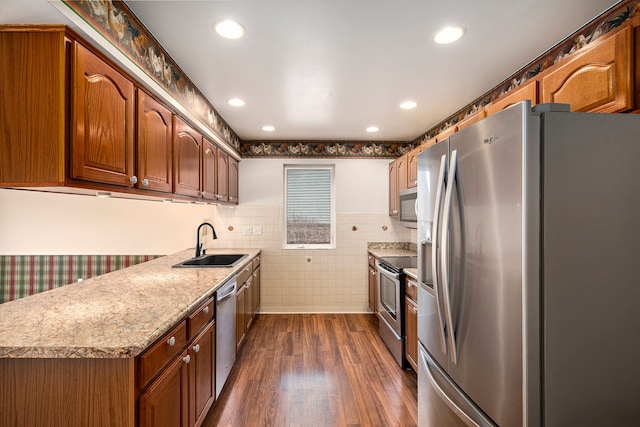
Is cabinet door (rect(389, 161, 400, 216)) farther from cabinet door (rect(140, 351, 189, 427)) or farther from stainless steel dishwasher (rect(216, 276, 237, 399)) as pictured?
cabinet door (rect(140, 351, 189, 427))

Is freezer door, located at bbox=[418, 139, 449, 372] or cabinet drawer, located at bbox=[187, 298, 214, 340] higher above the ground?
freezer door, located at bbox=[418, 139, 449, 372]

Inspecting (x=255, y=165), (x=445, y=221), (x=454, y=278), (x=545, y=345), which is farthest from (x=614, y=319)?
(x=255, y=165)

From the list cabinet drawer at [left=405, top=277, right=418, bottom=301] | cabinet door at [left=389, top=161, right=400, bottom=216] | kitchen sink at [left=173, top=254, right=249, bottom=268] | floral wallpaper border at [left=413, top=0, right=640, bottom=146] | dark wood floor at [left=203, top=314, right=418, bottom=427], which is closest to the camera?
floral wallpaper border at [left=413, top=0, right=640, bottom=146]

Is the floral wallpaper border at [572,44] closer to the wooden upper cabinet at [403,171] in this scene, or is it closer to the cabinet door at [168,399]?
the wooden upper cabinet at [403,171]

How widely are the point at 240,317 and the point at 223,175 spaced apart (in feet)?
5.20

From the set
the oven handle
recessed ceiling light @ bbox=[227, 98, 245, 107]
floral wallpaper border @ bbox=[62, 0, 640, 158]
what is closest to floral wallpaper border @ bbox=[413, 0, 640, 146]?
floral wallpaper border @ bbox=[62, 0, 640, 158]

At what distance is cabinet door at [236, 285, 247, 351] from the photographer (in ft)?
8.48

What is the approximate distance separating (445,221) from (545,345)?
0.58 metres

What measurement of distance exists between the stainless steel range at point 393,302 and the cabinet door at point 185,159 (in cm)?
197

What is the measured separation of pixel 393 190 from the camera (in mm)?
3861

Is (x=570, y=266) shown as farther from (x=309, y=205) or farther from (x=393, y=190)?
(x=309, y=205)

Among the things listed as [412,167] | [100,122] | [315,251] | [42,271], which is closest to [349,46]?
[100,122]

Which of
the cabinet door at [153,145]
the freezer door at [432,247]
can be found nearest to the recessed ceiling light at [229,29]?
the cabinet door at [153,145]

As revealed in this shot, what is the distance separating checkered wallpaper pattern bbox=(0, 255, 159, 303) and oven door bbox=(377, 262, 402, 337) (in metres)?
2.78
